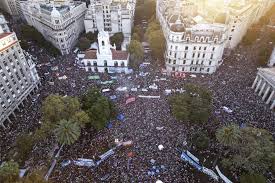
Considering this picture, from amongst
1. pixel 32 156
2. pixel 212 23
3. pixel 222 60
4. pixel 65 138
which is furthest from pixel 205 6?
pixel 32 156

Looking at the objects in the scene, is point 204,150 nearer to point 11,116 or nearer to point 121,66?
point 121,66

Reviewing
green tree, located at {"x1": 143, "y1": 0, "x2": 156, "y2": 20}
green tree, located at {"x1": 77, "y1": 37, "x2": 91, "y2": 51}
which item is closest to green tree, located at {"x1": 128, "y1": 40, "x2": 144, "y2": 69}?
green tree, located at {"x1": 77, "y1": 37, "x2": 91, "y2": 51}

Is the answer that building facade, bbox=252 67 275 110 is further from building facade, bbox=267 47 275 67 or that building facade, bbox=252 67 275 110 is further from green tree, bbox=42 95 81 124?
green tree, bbox=42 95 81 124

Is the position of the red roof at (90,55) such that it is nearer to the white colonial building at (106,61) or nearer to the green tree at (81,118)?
the white colonial building at (106,61)

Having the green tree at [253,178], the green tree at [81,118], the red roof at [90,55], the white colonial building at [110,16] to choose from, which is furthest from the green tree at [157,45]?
the green tree at [253,178]

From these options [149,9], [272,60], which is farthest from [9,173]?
[149,9]
